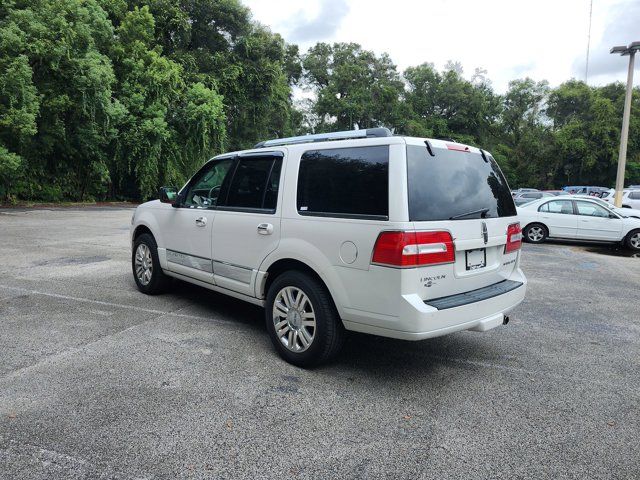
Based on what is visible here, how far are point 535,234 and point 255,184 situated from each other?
11662mm

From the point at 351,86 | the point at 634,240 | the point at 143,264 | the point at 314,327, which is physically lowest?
the point at 634,240

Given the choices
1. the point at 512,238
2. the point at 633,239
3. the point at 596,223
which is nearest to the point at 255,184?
the point at 512,238

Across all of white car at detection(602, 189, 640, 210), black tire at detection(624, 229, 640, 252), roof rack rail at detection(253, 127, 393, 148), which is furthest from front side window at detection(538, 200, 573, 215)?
roof rack rail at detection(253, 127, 393, 148)

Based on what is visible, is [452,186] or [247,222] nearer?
[452,186]

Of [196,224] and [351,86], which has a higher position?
[351,86]

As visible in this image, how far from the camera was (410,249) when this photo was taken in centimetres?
325

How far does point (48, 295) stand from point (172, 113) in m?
21.9

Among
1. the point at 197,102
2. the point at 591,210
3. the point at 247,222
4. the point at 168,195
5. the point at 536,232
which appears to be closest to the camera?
the point at 247,222

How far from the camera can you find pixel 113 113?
2114 cm

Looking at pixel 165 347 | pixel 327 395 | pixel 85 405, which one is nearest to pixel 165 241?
pixel 165 347

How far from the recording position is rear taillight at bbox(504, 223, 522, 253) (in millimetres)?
4191

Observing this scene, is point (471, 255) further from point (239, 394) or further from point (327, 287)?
point (239, 394)

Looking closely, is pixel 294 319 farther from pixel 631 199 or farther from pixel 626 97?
pixel 631 199

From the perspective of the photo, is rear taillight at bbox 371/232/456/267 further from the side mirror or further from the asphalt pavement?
the side mirror
